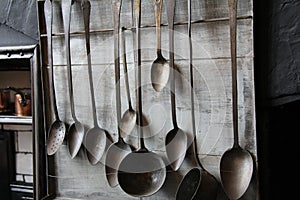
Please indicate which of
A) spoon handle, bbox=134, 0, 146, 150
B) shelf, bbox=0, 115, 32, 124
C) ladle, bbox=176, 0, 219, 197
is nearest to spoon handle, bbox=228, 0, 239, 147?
ladle, bbox=176, 0, 219, 197

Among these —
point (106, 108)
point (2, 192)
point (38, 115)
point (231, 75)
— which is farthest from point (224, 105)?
point (2, 192)

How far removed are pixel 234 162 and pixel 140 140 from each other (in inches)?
10.2

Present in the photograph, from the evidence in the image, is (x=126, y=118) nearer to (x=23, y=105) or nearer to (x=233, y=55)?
(x=233, y=55)

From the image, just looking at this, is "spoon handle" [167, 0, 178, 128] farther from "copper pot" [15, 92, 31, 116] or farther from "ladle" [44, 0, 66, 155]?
"copper pot" [15, 92, 31, 116]

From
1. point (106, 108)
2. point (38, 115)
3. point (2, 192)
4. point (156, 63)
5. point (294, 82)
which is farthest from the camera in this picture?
point (2, 192)

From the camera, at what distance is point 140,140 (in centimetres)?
111

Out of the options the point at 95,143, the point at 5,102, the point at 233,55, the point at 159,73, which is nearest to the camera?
the point at 233,55

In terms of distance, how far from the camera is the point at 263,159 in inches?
40.7

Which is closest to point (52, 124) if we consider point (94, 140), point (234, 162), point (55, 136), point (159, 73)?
point (55, 136)

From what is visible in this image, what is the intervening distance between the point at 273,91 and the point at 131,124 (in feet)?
1.29

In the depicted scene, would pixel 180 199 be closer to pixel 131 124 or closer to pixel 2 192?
pixel 131 124

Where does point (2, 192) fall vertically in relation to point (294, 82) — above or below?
below

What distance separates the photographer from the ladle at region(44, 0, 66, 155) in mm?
1212

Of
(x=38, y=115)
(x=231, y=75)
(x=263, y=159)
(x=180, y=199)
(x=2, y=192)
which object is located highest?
(x=231, y=75)
